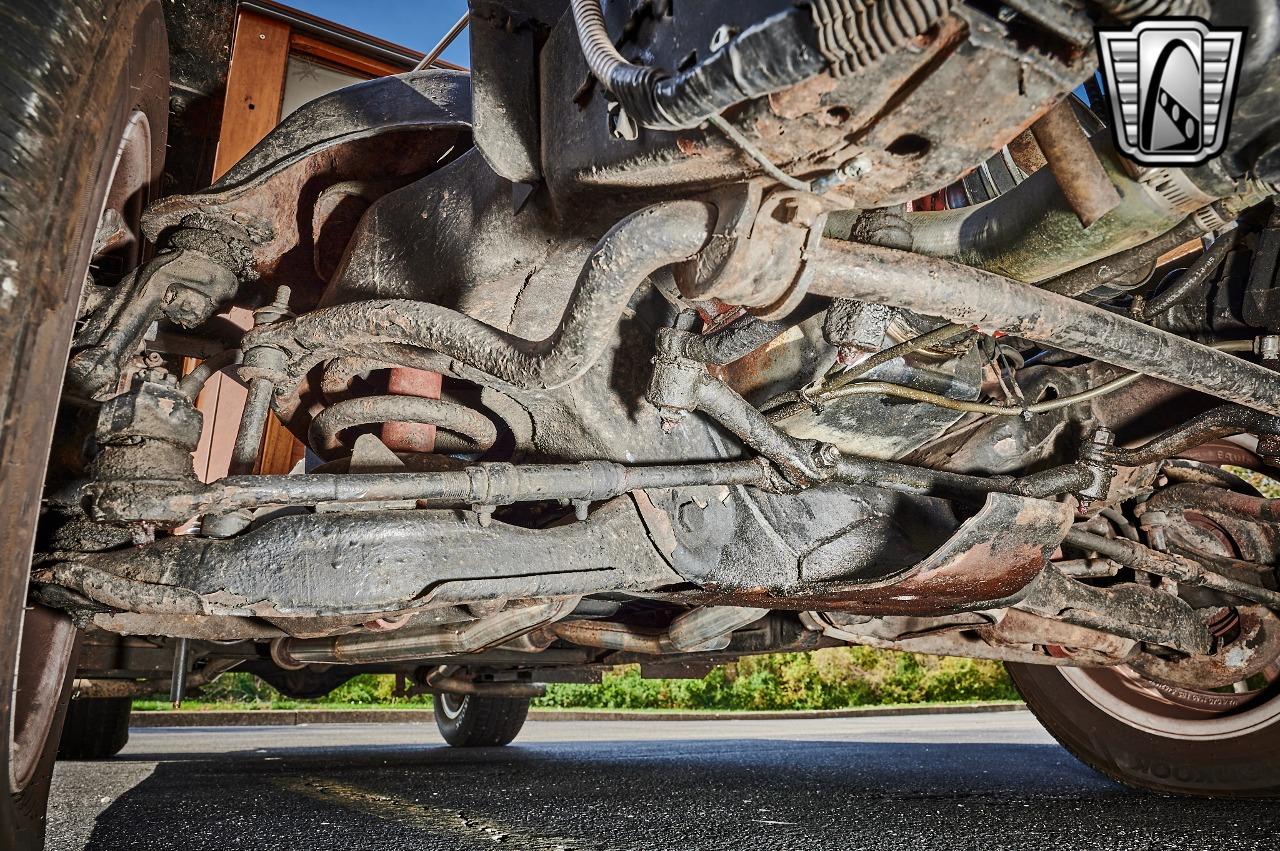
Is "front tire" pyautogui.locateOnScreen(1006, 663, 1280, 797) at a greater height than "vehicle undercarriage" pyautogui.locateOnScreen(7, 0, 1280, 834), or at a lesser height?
lesser

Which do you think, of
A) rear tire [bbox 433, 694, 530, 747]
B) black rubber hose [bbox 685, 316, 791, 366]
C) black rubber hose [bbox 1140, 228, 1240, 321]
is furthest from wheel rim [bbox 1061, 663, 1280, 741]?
rear tire [bbox 433, 694, 530, 747]

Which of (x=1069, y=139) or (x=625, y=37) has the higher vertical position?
(x=625, y=37)

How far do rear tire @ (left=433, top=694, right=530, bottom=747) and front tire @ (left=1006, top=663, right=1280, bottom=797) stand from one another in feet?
9.25

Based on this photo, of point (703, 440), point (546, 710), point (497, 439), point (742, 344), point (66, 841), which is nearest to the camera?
point (742, 344)

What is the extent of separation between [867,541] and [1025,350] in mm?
667

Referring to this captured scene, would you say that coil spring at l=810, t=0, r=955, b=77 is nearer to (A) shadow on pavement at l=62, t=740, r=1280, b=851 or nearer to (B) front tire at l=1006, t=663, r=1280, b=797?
(A) shadow on pavement at l=62, t=740, r=1280, b=851

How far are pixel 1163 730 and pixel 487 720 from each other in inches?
130

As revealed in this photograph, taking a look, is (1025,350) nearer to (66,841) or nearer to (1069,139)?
(1069,139)

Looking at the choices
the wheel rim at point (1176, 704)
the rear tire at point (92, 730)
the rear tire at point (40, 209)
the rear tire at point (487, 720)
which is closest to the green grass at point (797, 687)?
the rear tire at point (487, 720)

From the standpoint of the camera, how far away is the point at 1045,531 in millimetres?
1645

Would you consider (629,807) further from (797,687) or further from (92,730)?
(797,687)

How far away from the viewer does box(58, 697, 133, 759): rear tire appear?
147 inches

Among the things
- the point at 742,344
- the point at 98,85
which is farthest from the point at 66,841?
the point at 742,344

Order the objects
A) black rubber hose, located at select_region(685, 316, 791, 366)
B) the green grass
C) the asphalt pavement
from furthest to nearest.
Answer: the green grass < the asphalt pavement < black rubber hose, located at select_region(685, 316, 791, 366)
